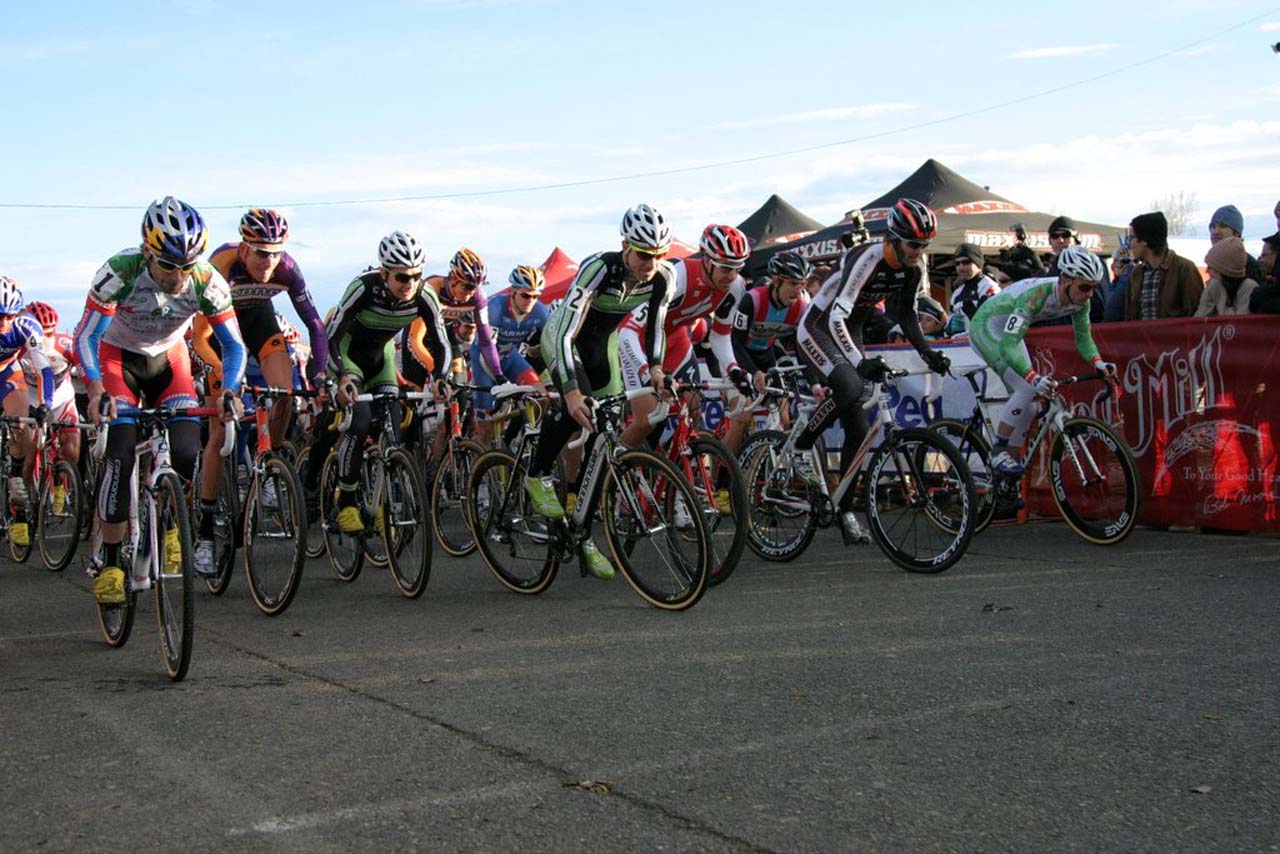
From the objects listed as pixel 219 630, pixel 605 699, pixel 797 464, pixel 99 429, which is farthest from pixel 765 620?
pixel 99 429

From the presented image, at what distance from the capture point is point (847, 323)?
930 centimetres

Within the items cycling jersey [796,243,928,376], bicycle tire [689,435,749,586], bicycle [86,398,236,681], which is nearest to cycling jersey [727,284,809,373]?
cycling jersey [796,243,928,376]

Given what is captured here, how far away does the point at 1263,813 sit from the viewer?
360 centimetres

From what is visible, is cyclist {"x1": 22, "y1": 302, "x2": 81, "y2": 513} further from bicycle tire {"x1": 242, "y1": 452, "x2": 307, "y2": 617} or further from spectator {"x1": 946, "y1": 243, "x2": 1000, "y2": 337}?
spectator {"x1": 946, "y1": 243, "x2": 1000, "y2": 337}

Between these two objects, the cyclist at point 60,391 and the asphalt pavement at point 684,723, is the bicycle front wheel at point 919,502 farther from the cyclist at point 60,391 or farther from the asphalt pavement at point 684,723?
the cyclist at point 60,391

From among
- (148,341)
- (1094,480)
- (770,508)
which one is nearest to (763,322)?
(770,508)

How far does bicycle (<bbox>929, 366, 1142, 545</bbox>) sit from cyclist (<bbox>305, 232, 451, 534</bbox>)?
3853 millimetres

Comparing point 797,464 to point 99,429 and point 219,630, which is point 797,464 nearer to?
point 219,630

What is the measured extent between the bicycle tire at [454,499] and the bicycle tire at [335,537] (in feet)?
Answer: 2.14

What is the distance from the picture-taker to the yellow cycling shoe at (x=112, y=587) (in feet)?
21.7

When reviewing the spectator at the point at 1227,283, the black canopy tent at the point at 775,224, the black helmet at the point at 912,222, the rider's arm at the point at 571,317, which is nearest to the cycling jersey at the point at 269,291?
the rider's arm at the point at 571,317

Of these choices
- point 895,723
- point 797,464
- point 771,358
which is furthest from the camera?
point 771,358

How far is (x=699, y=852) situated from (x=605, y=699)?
67.3 inches

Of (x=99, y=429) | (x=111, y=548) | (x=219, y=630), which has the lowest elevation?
(x=219, y=630)
